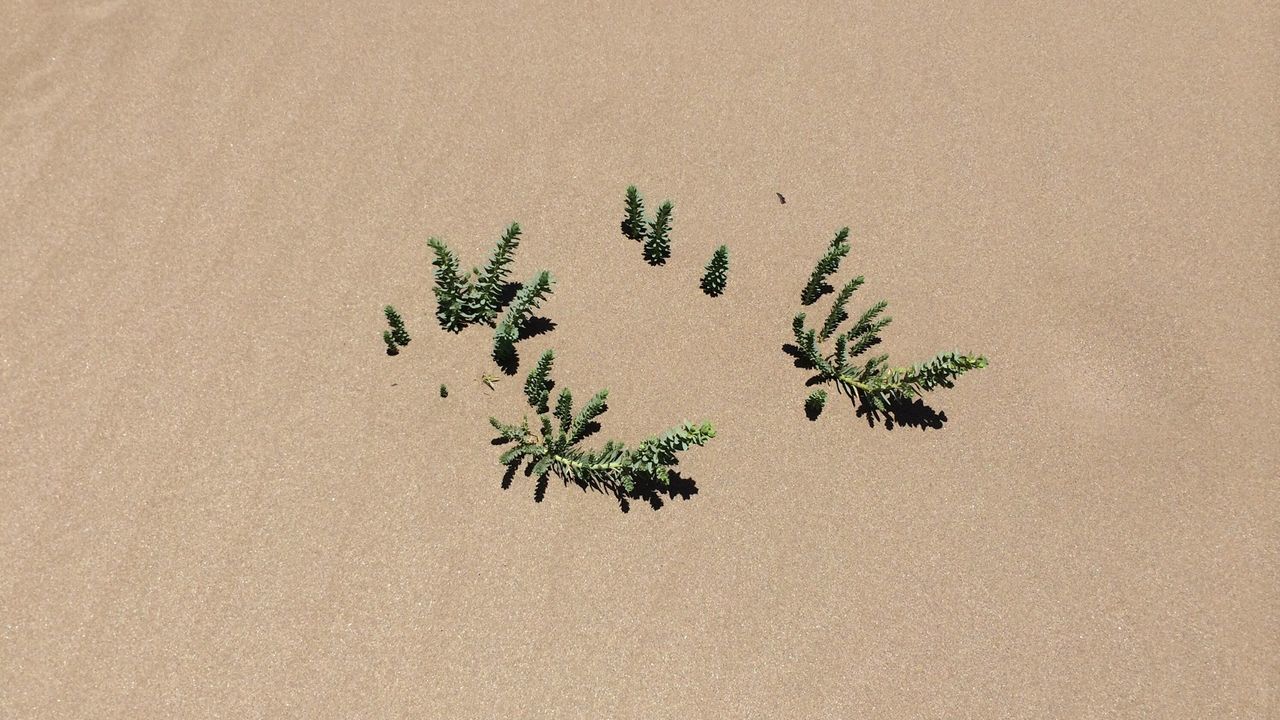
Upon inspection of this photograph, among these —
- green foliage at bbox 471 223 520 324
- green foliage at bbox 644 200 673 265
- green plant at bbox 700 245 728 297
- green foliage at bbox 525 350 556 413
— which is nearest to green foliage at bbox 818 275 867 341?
green plant at bbox 700 245 728 297

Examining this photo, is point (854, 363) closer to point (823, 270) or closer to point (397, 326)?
point (823, 270)

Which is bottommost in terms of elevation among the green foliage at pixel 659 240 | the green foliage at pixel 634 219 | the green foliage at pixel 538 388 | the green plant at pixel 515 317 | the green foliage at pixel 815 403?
the green foliage at pixel 538 388

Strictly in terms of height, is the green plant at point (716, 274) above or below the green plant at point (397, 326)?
above

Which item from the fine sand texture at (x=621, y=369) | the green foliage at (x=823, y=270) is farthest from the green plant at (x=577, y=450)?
the green foliage at (x=823, y=270)

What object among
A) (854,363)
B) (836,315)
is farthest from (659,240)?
(854,363)

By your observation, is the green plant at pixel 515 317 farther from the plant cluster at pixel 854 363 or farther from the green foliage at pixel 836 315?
the green foliage at pixel 836 315
